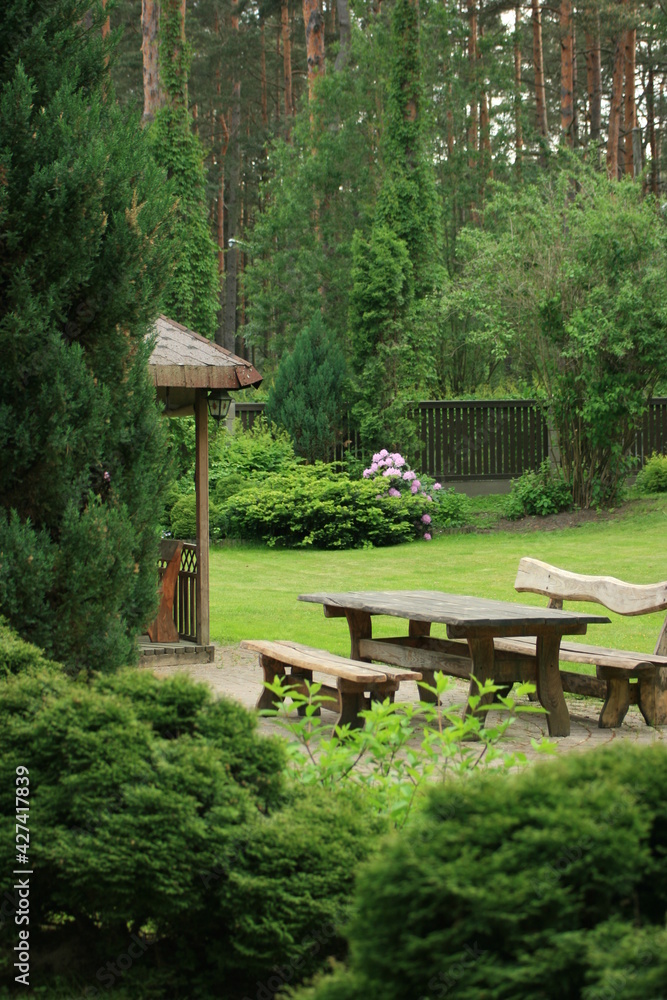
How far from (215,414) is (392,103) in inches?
578

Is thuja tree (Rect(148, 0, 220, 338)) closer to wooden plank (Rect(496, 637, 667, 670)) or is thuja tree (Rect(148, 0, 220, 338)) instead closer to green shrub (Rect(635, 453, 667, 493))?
green shrub (Rect(635, 453, 667, 493))

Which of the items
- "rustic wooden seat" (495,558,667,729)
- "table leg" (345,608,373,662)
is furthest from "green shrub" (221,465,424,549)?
"rustic wooden seat" (495,558,667,729)

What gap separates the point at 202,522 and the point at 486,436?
1447 centimetres

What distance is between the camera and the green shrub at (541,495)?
19031 mm

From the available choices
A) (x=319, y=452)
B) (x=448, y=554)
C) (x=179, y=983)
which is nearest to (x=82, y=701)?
(x=179, y=983)

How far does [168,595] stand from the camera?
10234 mm

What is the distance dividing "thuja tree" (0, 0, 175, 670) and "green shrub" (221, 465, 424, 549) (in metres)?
12.8

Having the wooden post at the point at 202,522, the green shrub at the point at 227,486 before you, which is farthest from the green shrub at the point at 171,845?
the green shrub at the point at 227,486

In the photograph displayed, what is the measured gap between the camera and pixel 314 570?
15.5 metres

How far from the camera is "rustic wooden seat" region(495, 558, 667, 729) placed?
6.58 m

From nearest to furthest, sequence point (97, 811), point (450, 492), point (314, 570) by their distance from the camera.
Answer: point (97, 811)
point (314, 570)
point (450, 492)

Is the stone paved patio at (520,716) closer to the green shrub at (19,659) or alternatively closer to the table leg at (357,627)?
the table leg at (357,627)

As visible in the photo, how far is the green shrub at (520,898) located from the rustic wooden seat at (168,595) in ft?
27.3

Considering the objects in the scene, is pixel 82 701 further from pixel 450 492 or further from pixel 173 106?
pixel 173 106
